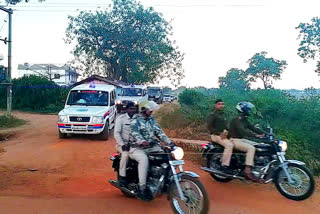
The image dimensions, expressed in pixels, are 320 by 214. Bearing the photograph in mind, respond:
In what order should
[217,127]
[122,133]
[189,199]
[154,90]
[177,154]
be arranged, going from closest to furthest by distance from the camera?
1. [189,199]
2. [177,154]
3. [122,133]
4. [217,127]
5. [154,90]

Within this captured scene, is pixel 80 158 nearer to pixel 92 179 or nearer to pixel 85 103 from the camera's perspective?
pixel 92 179

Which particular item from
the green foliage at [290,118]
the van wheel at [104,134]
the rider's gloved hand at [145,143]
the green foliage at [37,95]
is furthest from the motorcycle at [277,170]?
the green foliage at [37,95]

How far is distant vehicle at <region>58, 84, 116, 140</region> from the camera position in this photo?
36.0ft

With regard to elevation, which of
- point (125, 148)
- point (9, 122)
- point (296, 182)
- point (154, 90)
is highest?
point (154, 90)

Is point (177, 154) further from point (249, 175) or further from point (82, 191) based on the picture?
point (82, 191)

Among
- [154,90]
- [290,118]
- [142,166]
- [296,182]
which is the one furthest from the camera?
[154,90]

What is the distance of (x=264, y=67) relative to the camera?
4312cm

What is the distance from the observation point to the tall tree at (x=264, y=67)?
43031mm

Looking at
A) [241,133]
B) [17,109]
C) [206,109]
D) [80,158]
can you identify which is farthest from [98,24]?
[241,133]

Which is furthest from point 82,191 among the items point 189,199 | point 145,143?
point 189,199

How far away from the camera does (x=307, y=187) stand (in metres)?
5.56

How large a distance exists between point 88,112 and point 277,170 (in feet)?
23.1

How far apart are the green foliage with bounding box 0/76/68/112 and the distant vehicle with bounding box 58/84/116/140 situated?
51.8 feet

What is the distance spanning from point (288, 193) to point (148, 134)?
8.92ft
